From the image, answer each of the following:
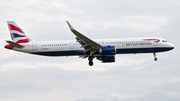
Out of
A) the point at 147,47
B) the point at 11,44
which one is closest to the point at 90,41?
the point at 147,47

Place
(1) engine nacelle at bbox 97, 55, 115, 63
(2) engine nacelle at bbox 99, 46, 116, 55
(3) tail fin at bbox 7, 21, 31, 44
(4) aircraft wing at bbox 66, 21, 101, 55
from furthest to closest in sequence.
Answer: (3) tail fin at bbox 7, 21, 31, 44 → (1) engine nacelle at bbox 97, 55, 115, 63 → (2) engine nacelle at bbox 99, 46, 116, 55 → (4) aircraft wing at bbox 66, 21, 101, 55

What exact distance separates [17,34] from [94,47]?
1362 cm

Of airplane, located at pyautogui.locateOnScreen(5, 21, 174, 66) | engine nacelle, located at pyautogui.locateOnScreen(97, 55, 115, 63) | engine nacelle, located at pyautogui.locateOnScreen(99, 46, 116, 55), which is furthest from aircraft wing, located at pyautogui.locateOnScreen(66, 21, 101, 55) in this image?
engine nacelle, located at pyautogui.locateOnScreen(97, 55, 115, 63)

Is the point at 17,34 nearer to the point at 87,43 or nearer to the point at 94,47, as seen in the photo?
the point at 87,43

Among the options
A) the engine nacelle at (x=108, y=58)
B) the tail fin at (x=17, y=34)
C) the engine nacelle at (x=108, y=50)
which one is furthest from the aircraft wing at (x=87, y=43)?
the tail fin at (x=17, y=34)

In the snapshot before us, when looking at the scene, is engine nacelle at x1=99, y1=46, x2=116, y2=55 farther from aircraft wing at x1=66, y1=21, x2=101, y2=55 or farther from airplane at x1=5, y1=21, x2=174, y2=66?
aircraft wing at x1=66, y1=21, x2=101, y2=55

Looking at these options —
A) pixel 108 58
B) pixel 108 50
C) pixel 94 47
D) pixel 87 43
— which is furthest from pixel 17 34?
pixel 108 50

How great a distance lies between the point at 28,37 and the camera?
53.6 m

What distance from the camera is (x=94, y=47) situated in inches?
1939

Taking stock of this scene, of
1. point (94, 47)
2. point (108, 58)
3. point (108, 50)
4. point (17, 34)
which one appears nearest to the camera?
point (108, 50)

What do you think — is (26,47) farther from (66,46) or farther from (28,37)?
(66,46)

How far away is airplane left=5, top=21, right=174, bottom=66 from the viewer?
161ft

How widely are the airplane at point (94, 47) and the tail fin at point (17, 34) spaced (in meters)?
0.72

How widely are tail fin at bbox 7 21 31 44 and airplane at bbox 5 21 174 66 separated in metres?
0.72
